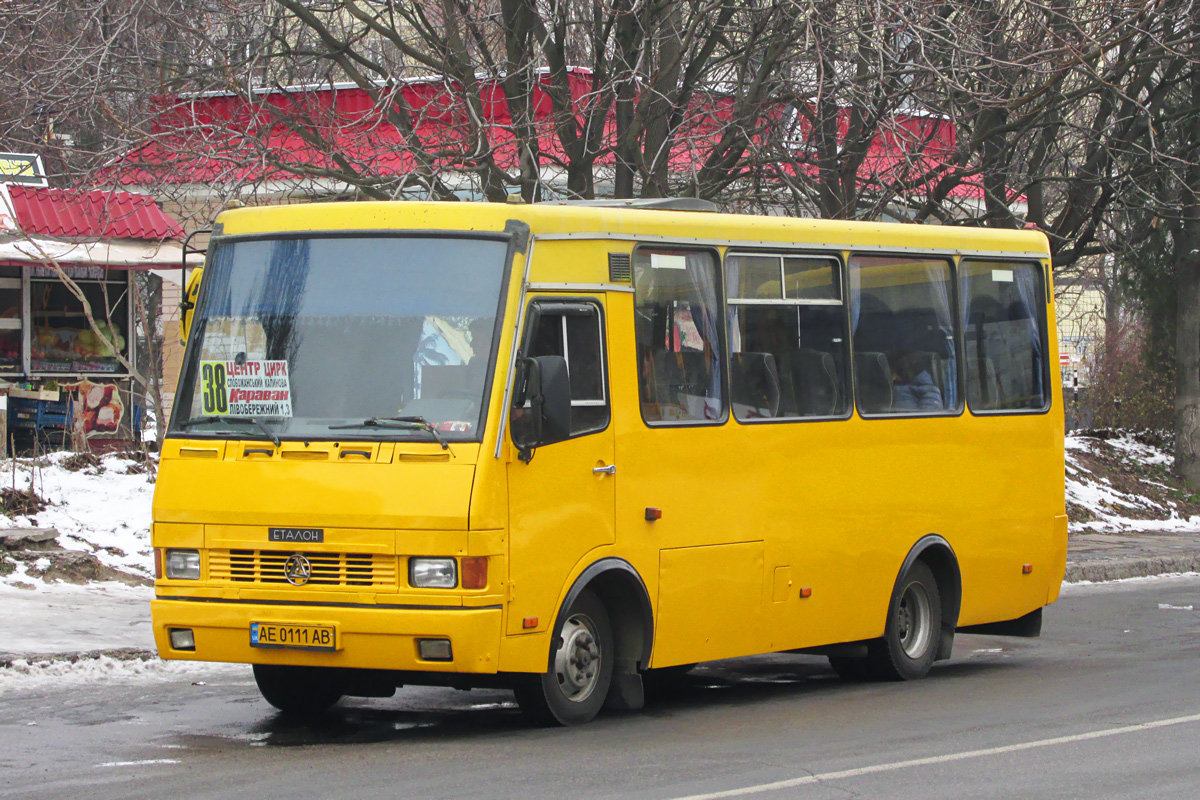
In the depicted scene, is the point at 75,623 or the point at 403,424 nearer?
the point at 403,424

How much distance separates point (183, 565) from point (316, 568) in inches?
30.2

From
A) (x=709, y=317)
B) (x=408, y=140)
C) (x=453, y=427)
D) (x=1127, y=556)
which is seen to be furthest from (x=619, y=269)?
(x=1127, y=556)

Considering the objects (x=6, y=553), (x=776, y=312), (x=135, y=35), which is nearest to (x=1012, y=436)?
(x=776, y=312)

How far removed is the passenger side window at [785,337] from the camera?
30.9 ft

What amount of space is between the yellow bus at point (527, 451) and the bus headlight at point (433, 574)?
0.01 m

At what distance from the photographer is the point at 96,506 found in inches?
569

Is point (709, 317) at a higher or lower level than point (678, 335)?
higher

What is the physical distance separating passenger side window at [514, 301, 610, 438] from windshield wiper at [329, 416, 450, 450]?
2.43ft

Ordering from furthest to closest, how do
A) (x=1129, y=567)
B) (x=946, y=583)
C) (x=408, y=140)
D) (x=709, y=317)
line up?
(x=1129, y=567) < (x=408, y=140) < (x=946, y=583) < (x=709, y=317)

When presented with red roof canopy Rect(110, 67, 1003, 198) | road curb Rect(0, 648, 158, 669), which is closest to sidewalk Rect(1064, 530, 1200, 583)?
red roof canopy Rect(110, 67, 1003, 198)

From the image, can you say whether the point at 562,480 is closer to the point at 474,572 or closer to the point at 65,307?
the point at 474,572

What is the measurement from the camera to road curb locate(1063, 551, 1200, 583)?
17.4 meters

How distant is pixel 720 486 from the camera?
9109 millimetres

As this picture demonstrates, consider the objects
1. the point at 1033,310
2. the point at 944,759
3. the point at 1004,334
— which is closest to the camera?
the point at 944,759
